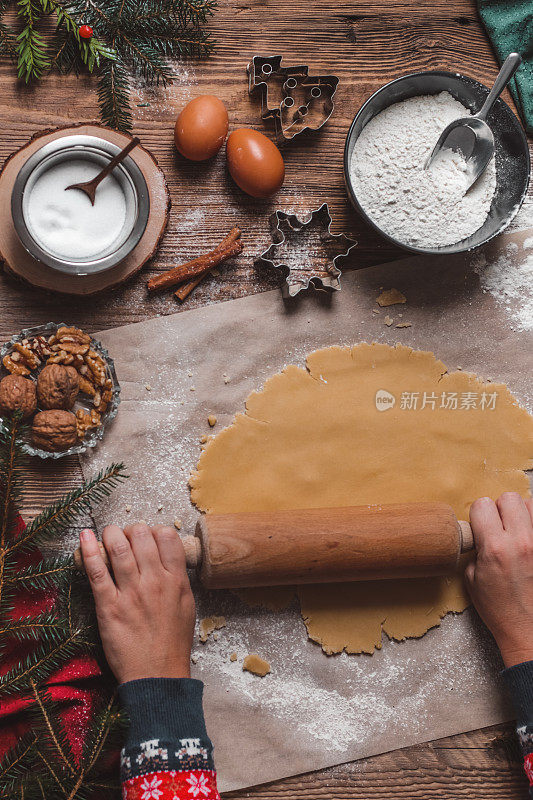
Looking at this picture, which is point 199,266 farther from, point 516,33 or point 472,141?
point 516,33

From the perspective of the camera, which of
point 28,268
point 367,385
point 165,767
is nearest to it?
point 165,767

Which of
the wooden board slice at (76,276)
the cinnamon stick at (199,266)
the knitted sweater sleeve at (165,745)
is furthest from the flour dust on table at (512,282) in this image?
the knitted sweater sleeve at (165,745)

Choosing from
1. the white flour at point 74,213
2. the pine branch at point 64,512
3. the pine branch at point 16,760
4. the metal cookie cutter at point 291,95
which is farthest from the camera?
the metal cookie cutter at point 291,95

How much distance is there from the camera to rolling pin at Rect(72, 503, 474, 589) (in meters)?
1.25

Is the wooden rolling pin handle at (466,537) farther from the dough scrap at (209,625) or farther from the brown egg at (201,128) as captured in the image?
the brown egg at (201,128)

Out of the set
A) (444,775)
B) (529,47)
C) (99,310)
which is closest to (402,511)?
(444,775)

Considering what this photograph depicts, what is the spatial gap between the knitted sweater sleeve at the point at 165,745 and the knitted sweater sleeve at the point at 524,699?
0.63m

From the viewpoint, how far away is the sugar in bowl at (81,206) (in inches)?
51.3

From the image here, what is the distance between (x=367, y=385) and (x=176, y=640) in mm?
672

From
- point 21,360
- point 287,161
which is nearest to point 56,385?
point 21,360

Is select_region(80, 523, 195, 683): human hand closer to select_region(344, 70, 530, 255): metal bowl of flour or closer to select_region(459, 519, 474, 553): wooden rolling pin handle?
select_region(459, 519, 474, 553): wooden rolling pin handle

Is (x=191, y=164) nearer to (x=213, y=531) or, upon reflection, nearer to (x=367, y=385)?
(x=367, y=385)

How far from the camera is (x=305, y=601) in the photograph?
4.61ft

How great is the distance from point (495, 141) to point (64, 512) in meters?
1.19
